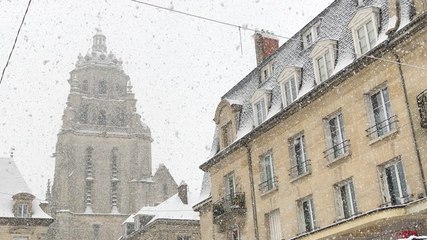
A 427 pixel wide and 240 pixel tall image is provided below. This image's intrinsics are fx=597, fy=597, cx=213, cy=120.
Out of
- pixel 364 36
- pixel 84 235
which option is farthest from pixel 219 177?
pixel 84 235

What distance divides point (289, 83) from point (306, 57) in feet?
4.08

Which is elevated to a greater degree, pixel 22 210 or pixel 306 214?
pixel 22 210

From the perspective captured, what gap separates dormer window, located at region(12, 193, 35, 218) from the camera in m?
43.1

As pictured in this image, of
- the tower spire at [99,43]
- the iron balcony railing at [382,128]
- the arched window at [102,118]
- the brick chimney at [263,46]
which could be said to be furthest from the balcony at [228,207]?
the tower spire at [99,43]

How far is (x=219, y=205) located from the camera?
2694 centimetres

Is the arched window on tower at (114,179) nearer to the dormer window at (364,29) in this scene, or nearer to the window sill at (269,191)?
the window sill at (269,191)

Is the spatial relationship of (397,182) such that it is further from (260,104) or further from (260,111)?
(260,104)

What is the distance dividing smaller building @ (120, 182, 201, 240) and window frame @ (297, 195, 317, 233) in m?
23.9

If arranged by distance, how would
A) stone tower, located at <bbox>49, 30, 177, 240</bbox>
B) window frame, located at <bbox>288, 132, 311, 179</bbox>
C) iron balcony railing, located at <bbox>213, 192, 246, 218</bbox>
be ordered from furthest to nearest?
1. stone tower, located at <bbox>49, 30, 177, 240</bbox>
2. iron balcony railing, located at <bbox>213, 192, 246, 218</bbox>
3. window frame, located at <bbox>288, 132, 311, 179</bbox>

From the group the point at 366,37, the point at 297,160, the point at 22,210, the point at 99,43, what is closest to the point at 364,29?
the point at 366,37

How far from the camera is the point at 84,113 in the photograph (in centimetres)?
7731

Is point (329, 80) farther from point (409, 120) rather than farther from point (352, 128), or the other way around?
point (409, 120)

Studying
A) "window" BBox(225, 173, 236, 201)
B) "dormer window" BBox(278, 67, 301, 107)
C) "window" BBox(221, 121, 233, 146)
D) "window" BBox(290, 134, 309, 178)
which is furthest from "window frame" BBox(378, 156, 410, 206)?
"window" BBox(221, 121, 233, 146)

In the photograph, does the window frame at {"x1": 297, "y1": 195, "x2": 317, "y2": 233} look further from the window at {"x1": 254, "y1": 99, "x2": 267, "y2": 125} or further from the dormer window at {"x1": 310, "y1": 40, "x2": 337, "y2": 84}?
the window at {"x1": 254, "y1": 99, "x2": 267, "y2": 125}
